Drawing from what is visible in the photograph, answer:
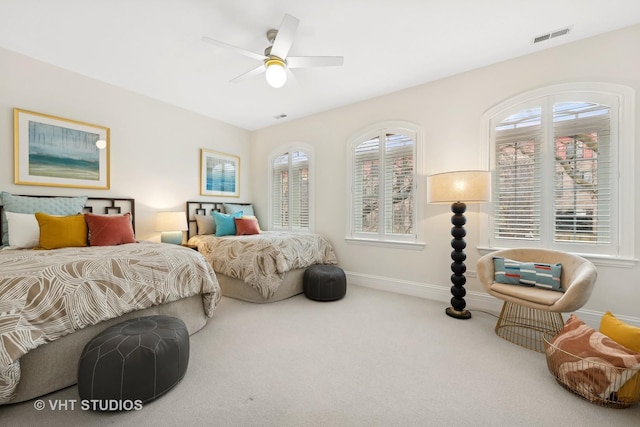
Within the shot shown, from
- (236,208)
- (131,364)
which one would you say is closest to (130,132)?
(236,208)

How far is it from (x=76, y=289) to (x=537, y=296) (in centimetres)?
338

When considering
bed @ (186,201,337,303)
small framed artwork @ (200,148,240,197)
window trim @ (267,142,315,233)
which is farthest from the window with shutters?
small framed artwork @ (200,148,240,197)

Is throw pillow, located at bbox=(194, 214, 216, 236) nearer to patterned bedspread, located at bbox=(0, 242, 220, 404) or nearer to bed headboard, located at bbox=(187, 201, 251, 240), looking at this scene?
bed headboard, located at bbox=(187, 201, 251, 240)

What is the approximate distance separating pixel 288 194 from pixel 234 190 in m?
1.10

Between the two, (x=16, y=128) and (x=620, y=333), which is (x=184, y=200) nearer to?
(x=16, y=128)

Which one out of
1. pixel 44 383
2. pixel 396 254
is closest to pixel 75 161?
pixel 44 383

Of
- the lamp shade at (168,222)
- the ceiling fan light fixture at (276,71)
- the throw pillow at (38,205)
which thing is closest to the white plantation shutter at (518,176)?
the ceiling fan light fixture at (276,71)

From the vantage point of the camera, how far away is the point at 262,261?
10.8 feet

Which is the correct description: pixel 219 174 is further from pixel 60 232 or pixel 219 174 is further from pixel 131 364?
pixel 131 364

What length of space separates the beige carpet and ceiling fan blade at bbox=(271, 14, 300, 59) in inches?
100

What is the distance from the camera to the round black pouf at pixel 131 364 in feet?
4.77

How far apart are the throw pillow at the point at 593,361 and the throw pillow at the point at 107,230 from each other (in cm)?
394

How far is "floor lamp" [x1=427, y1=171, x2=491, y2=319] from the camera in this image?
2684 mm

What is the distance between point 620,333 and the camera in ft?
5.67
